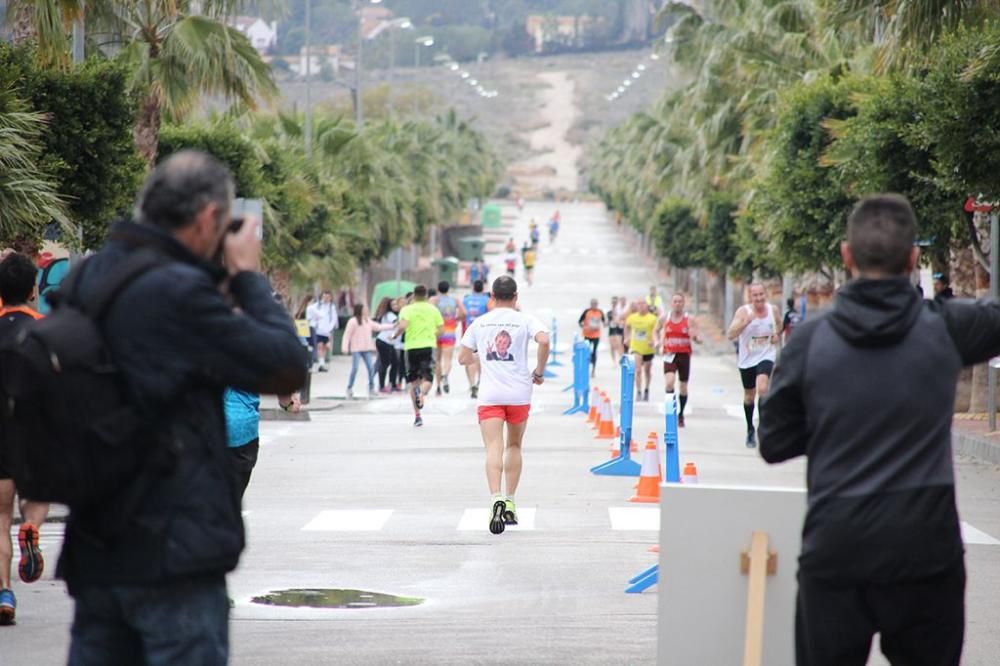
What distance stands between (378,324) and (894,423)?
1108 inches

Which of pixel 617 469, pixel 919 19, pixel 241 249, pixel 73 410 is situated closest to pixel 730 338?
pixel 617 469

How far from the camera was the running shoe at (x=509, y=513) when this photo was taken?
1373cm

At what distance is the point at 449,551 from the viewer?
42.0ft

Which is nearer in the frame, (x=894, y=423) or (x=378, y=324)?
(x=894, y=423)

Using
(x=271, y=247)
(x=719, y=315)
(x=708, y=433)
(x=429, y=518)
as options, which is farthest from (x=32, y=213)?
(x=719, y=315)

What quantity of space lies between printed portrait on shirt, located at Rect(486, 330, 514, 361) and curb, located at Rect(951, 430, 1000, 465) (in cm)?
838

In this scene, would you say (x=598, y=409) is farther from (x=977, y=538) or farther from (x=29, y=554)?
(x=29, y=554)

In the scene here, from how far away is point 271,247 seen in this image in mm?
39062

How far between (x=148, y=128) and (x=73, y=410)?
23.1 metres

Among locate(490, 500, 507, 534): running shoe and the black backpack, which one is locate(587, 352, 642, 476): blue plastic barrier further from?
the black backpack

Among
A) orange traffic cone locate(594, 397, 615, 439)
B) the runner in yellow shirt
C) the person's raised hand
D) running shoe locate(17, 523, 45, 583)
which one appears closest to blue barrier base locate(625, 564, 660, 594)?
running shoe locate(17, 523, 45, 583)

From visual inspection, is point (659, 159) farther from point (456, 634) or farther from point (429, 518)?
point (456, 634)

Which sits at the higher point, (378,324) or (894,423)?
(894,423)

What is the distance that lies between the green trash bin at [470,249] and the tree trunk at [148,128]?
8112 cm
